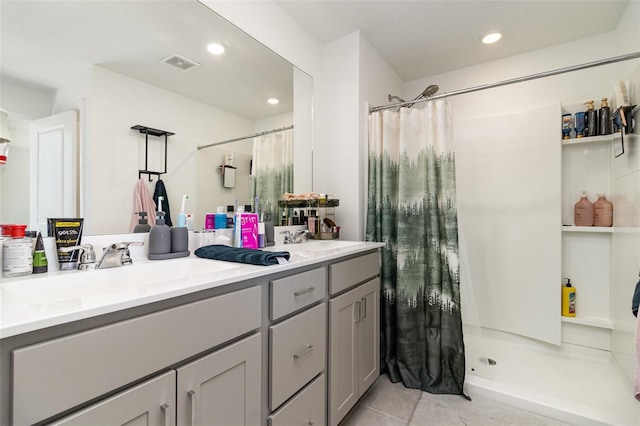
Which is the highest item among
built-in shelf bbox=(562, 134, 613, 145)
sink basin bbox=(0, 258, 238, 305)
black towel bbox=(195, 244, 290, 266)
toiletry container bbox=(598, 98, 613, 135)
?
toiletry container bbox=(598, 98, 613, 135)

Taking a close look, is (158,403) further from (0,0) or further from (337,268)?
(0,0)

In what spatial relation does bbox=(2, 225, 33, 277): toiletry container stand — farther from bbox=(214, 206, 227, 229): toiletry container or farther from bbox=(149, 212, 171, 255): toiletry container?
bbox=(214, 206, 227, 229): toiletry container

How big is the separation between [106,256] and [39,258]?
17 centimetres

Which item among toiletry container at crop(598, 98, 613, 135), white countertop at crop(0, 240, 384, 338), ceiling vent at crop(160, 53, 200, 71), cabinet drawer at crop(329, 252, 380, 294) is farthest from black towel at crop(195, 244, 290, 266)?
toiletry container at crop(598, 98, 613, 135)

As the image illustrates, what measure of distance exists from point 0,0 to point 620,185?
321 cm

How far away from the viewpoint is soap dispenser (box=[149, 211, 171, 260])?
1.21 m

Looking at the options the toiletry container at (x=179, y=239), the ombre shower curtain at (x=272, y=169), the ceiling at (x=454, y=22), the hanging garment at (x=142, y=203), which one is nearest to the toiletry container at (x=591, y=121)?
the ceiling at (x=454, y=22)

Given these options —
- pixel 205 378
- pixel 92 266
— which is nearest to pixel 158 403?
pixel 205 378

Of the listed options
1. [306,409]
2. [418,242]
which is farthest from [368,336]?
[418,242]

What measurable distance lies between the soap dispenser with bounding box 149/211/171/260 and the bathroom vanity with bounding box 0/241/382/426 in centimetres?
8

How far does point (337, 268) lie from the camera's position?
143cm

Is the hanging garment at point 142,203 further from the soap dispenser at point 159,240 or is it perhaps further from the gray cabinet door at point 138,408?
the gray cabinet door at point 138,408

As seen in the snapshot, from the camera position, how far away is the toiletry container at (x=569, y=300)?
2.19 metres

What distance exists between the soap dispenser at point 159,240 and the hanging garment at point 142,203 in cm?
7
